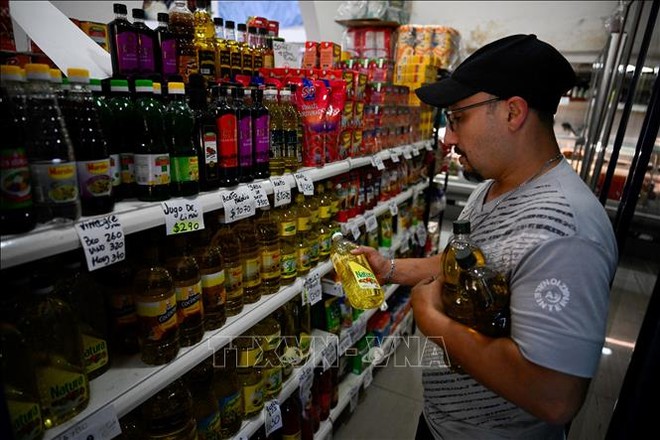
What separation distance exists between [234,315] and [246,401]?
15.6 inches

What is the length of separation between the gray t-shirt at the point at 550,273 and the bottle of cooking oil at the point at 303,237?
0.87 m

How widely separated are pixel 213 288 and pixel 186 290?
136 millimetres

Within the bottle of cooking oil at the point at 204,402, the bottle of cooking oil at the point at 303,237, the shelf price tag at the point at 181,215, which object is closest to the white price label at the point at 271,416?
the bottle of cooking oil at the point at 204,402

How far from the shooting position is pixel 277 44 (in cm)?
226

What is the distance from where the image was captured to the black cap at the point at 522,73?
1.09m

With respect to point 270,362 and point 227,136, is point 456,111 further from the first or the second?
point 270,362

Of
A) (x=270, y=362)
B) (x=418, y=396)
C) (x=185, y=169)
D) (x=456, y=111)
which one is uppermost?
(x=456, y=111)

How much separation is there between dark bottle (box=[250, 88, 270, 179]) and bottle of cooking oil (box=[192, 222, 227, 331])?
1.12ft

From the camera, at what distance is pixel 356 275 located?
5.66 feet

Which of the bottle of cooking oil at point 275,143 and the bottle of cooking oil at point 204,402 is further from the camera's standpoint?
the bottle of cooking oil at point 275,143

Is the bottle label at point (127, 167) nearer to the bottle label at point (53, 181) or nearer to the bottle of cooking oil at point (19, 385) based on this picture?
the bottle label at point (53, 181)

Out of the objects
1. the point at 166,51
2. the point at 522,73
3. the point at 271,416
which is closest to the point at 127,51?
the point at 166,51

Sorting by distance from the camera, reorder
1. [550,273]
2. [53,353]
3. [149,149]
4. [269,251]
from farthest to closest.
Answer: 1. [269,251]
2. [149,149]
3. [53,353]
4. [550,273]

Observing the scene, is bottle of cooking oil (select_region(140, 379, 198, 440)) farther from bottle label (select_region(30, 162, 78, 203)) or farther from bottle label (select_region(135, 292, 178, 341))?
bottle label (select_region(30, 162, 78, 203))
